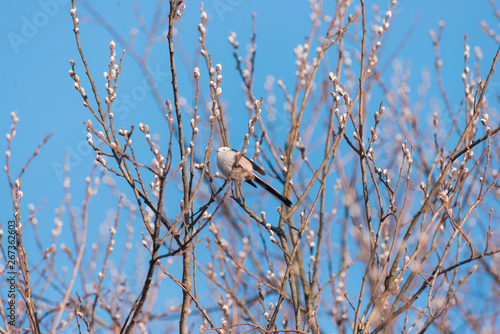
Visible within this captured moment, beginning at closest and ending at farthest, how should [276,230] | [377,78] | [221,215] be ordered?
[276,230], [377,78], [221,215]

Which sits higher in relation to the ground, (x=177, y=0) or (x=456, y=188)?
(x=177, y=0)

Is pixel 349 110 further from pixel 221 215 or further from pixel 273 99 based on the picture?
pixel 273 99

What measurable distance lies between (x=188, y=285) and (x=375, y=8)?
4513 millimetres

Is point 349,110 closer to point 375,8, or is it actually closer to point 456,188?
point 456,188

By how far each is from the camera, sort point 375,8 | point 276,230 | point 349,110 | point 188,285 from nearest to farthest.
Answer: point 188,285, point 349,110, point 276,230, point 375,8

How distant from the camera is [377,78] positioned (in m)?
4.73

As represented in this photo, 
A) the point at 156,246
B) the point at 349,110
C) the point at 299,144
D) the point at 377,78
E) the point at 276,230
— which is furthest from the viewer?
the point at 377,78

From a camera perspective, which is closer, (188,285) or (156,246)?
(156,246)

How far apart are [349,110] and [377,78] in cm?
170

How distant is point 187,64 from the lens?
5.28m

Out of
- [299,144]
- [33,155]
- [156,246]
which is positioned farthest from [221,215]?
[156,246]

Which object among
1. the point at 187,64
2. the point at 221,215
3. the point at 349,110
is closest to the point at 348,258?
the point at 221,215

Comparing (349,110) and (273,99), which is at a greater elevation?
(273,99)

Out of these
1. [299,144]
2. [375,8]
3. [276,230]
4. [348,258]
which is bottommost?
[276,230]
